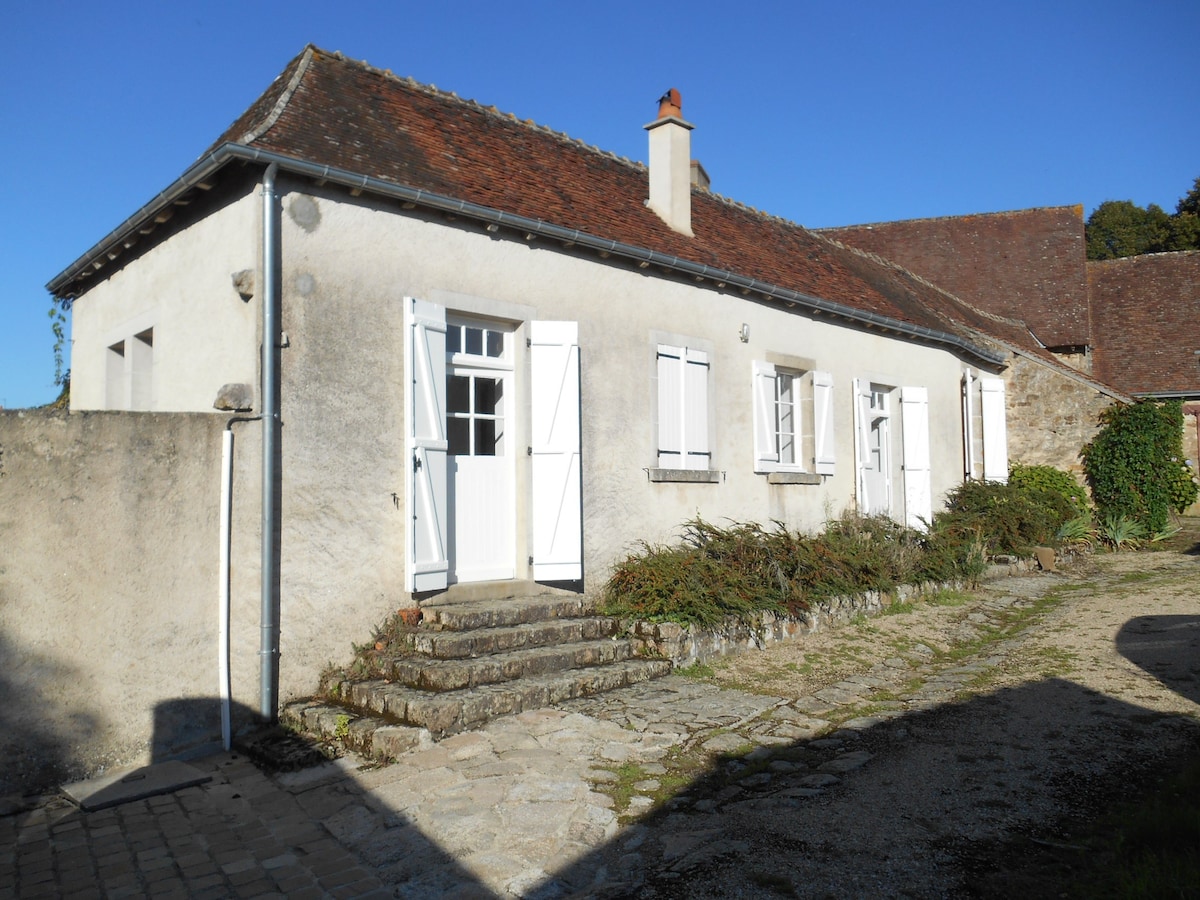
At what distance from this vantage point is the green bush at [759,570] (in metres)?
7.22

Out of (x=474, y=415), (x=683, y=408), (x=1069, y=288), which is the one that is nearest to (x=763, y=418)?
(x=683, y=408)

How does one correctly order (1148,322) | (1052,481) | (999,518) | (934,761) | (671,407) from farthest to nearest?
(1148,322) → (1052,481) → (999,518) → (671,407) → (934,761)

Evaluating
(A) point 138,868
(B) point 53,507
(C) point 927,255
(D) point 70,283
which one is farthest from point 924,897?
(C) point 927,255

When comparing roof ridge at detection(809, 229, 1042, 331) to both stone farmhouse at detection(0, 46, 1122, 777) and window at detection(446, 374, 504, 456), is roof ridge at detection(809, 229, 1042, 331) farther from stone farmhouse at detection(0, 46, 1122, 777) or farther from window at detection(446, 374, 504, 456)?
window at detection(446, 374, 504, 456)

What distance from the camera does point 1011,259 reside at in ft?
70.5

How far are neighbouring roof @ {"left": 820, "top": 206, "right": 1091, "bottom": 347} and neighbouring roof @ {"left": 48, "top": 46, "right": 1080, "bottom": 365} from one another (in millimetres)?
9040

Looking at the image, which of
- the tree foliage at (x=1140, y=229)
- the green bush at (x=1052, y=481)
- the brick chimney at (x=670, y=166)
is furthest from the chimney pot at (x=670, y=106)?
the tree foliage at (x=1140, y=229)

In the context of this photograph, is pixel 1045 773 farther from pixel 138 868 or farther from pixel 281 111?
pixel 281 111

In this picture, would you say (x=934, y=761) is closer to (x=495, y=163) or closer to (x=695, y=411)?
(x=695, y=411)

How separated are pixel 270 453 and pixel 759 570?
4.22m

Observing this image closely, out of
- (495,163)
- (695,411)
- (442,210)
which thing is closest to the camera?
(442,210)

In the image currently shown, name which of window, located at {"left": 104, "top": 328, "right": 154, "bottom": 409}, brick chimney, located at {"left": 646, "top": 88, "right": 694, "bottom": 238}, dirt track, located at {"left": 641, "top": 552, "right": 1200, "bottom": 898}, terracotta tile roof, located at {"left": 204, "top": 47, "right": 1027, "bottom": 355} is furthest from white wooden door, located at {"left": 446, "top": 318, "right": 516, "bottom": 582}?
brick chimney, located at {"left": 646, "top": 88, "right": 694, "bottom": 238}

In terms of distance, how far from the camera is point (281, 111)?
671 cm

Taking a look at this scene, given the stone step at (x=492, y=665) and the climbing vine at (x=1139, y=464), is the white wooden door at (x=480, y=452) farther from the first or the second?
the climbing vine at (x=1139, y=464)
